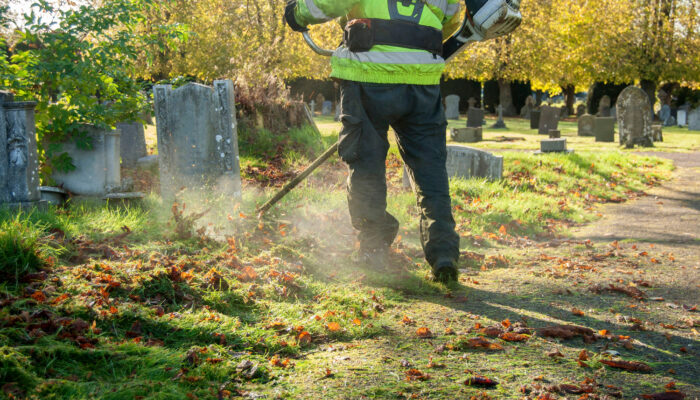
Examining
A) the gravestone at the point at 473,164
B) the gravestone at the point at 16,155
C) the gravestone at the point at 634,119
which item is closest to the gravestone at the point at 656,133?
the gravestone at the point at 634,119

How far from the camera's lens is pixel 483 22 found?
4254 mm

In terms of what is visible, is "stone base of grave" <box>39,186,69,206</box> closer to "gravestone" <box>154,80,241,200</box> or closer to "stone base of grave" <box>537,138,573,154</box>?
"gravestone" <box>154,80,241,200</box>

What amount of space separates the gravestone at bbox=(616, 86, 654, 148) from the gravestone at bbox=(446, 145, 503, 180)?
1010cm

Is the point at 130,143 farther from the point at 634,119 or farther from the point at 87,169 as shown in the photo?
the point at 634,119

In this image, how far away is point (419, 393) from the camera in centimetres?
242

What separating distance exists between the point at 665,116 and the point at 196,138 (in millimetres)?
34246

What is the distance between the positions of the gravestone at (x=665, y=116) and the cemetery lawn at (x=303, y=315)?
31789 millimetres

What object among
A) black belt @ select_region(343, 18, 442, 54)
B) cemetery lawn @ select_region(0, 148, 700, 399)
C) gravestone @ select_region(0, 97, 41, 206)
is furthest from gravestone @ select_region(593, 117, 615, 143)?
gravestone @ select_region(0, 97, 41, 206)

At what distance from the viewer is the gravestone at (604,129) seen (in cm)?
2069

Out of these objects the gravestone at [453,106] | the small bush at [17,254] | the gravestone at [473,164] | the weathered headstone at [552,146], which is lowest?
the small bush at [17,254]

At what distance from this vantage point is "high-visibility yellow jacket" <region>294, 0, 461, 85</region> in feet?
13.2

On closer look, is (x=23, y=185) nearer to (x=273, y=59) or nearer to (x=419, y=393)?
(x=419, y=393)

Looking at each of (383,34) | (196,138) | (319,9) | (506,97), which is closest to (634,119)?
(196,138)

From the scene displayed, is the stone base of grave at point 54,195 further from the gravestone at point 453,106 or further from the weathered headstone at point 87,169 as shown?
the gravestone at point 453,106
